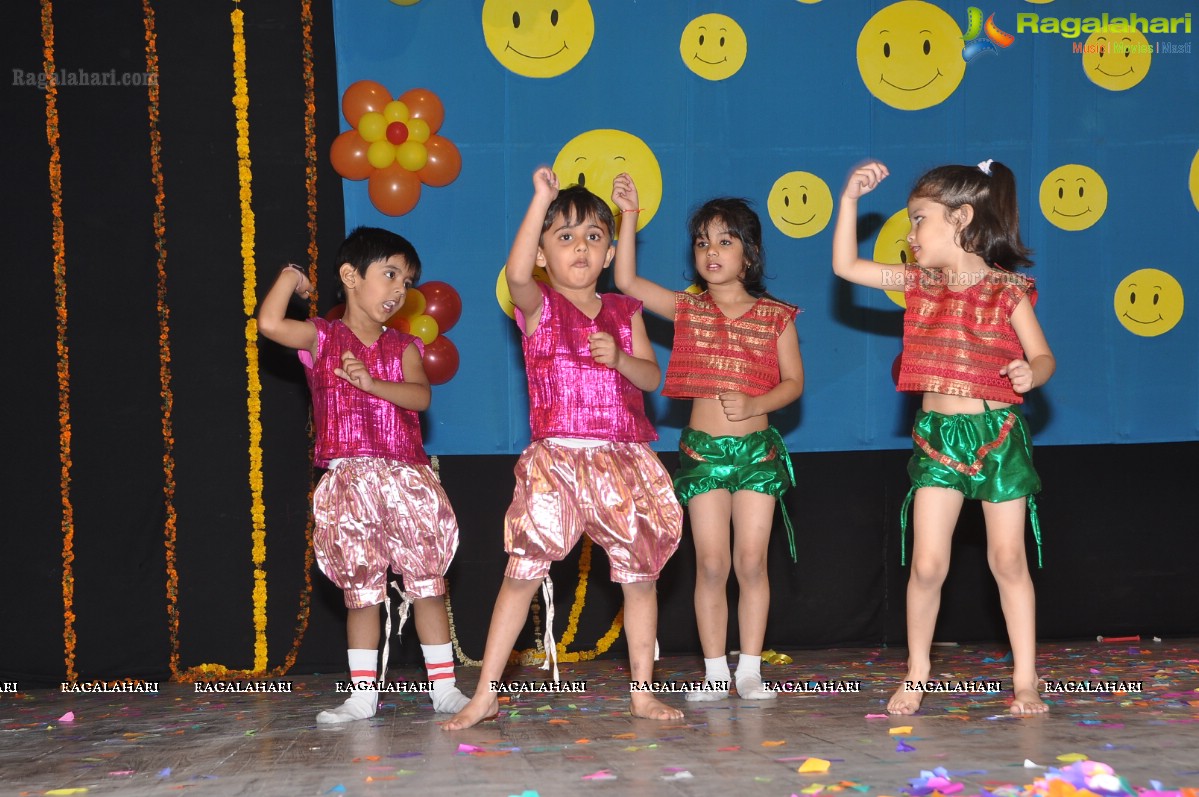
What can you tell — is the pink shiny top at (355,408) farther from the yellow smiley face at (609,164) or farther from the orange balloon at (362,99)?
the yellow smiley face at (609,164)

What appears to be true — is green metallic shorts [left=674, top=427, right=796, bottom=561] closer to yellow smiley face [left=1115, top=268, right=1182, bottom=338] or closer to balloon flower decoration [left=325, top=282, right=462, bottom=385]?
balloon flower decoration [left=325, top=282, right=462, bottom=385]

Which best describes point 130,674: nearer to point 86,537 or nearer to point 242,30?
point 86,537

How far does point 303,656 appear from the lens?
162 inches

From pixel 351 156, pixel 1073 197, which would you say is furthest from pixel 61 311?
pixel 1073 197

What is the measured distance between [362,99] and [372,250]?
2.91 ft

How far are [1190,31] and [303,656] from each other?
13.3ft

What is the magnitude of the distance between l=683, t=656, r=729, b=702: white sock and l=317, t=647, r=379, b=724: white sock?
864mm

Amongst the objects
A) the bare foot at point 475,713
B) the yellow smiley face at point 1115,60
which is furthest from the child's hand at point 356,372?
the yellow smiley face at point 1115,60

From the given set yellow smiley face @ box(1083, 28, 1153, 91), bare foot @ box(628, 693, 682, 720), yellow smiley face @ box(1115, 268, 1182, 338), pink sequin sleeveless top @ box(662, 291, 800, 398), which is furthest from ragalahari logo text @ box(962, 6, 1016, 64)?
bare foot @ box(628, 693, 682, 720)

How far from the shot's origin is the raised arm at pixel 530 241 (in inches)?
111

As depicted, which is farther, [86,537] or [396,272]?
[86,537]

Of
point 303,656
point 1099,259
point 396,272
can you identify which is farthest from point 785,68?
point 303,656

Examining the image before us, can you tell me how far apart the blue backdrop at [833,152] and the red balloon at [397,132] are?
203mm

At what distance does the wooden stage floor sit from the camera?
219 cm
